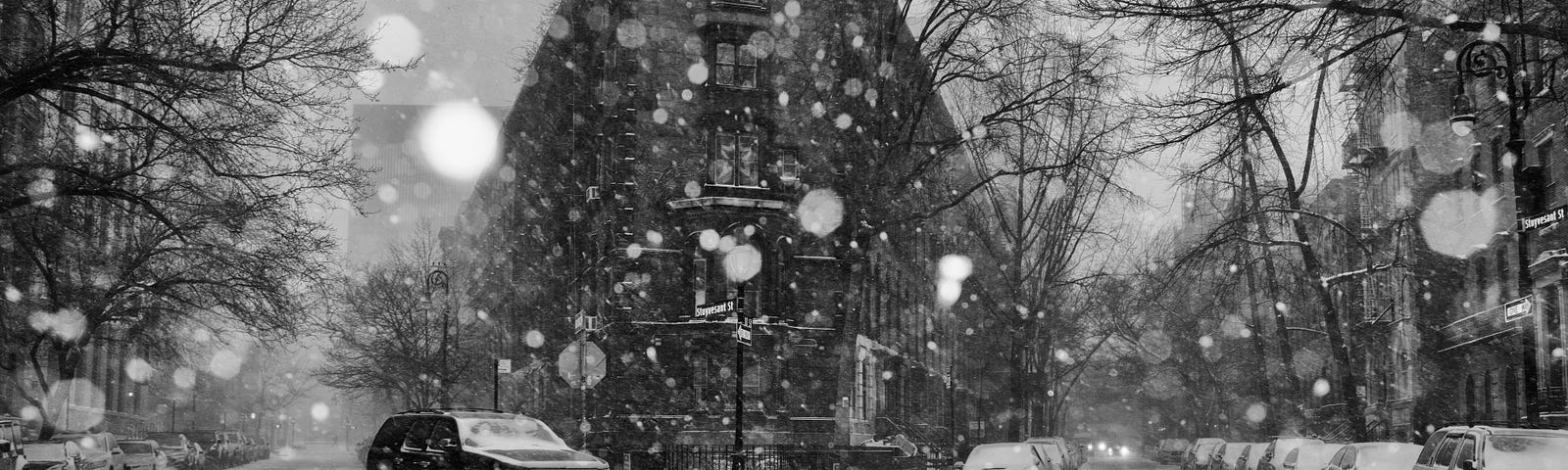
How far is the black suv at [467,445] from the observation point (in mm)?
15961

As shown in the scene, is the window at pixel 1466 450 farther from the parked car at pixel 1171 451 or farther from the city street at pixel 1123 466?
the parked car at pixel 1171 451

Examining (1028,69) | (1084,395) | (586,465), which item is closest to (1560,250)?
(1028,69)

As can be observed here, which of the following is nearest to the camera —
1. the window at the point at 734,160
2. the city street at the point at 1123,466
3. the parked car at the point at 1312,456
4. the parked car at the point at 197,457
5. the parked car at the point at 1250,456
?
A: the parked car at the point at 1312,456

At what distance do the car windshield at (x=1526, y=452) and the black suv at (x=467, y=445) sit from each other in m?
10.2

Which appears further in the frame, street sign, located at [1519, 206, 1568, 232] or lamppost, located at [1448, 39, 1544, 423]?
lamppost, located at [1448, 39, 1544, 423]

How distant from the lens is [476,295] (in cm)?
7900

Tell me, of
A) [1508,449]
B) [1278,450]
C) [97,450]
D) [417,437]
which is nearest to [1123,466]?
[1278,450]

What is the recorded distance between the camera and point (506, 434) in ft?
56.1

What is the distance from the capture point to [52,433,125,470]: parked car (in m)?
28.2

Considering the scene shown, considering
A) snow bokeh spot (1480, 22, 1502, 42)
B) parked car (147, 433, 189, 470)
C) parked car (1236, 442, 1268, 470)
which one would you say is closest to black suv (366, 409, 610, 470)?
snow bokeh spot (1480, 22, 1502, 42)

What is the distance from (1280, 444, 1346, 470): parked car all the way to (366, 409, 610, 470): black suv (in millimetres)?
16542

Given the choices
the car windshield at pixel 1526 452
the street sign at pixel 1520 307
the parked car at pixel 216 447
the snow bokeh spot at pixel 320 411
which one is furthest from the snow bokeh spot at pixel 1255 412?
the snow bokeh spot at pixel 320 411

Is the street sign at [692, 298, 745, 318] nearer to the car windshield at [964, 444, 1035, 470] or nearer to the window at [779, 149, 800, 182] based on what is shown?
the car windshield at [964, 444, 1035, 470]

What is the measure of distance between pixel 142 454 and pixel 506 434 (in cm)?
2341
